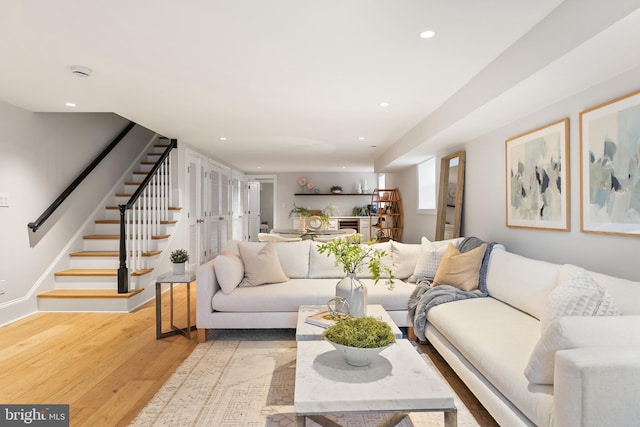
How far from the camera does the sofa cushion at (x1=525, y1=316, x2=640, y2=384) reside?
140 cm

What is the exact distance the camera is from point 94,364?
2732 mm

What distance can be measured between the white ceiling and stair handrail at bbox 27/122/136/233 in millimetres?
995

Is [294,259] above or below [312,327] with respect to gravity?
above

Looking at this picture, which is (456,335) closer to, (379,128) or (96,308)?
(379,128)

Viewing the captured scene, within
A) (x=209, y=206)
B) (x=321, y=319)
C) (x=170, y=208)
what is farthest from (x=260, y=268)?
(x=209, y=206)

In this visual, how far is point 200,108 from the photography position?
3.89 metres

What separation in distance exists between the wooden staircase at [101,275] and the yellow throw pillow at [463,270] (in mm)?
3378

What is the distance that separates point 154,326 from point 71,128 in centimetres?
289

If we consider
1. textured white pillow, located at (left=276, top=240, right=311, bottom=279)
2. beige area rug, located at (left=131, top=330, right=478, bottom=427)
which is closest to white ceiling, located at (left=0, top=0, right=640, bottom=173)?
textured white pillow, located at (left=276, top=240, right=311, bottom=279)

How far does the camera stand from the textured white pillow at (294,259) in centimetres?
376

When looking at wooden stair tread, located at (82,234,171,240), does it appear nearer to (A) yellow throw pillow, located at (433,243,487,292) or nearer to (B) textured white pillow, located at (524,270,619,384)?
(A) yellow throw pillow, located at (433,243,487,292)

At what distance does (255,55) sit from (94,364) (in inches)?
99.7

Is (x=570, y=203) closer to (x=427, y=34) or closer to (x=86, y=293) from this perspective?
(x=427, y=34)

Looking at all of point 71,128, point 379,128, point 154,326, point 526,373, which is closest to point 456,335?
point 526,373
